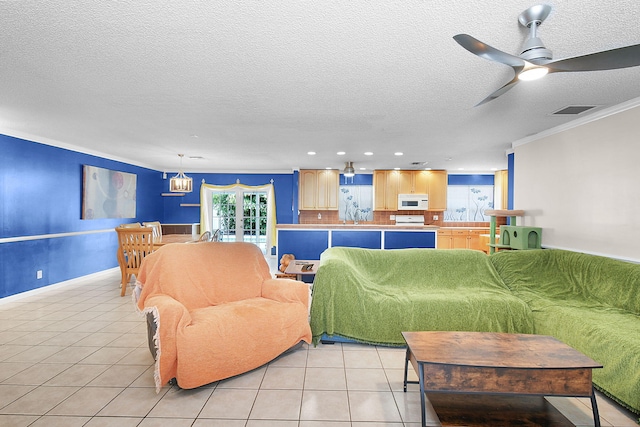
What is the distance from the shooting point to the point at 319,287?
120 inches

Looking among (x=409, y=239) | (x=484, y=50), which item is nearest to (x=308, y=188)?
(x=409, y=239)

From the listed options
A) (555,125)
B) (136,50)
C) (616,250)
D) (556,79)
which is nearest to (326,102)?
(136,50)

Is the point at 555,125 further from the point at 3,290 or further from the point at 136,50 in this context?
the point at 3,290

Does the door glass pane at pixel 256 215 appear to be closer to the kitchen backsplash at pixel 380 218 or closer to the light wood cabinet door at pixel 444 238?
the kitchen backsplash at pixel 380 218

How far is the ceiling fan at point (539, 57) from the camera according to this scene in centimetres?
163

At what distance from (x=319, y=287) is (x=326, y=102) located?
177 cm

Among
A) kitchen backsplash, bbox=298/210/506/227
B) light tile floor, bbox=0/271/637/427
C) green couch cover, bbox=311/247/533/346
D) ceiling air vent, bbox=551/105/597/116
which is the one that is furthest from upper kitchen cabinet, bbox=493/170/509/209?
light tile floor, bbox=0/271/637/427

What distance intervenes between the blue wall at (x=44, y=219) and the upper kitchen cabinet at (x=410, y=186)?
590cm

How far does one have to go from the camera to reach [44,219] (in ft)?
16.3

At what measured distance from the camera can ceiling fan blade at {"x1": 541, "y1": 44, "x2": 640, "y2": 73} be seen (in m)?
1.61

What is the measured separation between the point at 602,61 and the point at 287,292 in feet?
8.48

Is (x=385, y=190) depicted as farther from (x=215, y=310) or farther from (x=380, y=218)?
(x=215, y=310)

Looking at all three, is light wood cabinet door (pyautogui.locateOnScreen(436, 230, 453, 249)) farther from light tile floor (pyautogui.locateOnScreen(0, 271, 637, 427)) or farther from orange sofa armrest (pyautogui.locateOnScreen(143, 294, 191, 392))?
orange sofa armrest (pyautogui.locateOnScreen(143, 294, 191, 392))

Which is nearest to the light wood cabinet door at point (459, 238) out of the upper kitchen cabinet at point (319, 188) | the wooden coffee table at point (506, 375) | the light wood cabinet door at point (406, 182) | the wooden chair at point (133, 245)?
the light wood cabinet door at point (406, 182)
